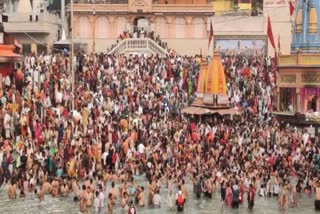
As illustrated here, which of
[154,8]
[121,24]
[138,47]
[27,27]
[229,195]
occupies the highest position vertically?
[154,8]

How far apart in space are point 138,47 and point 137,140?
16.7 meters

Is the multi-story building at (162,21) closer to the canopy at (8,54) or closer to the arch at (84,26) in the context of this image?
the arch at (84,26)

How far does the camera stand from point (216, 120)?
3244 centimetres

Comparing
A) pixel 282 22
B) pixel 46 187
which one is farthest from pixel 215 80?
pixel 282 22

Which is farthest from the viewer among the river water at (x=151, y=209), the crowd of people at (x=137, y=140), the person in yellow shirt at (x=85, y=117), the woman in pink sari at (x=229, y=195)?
the person in yellow shirt at (x=85, y=117)

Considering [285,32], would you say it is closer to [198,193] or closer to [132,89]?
[132,89]

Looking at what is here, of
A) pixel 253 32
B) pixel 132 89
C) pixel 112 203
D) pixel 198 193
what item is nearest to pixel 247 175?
pixel 198 193

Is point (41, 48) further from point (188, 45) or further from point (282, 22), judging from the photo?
point (282, 22)

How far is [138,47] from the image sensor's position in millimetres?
44281

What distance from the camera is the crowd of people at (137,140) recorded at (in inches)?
931

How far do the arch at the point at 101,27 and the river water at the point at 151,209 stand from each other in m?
24.7

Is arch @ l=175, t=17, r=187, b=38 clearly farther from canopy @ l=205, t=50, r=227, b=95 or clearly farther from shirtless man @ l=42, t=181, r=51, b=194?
shirtless man @ l=42, t=181, r=51, b=194

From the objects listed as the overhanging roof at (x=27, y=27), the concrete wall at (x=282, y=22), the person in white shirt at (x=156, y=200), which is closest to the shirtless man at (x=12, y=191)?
the person in white shirt at (x=156, y=200)

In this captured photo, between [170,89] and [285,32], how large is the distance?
1514 cm
